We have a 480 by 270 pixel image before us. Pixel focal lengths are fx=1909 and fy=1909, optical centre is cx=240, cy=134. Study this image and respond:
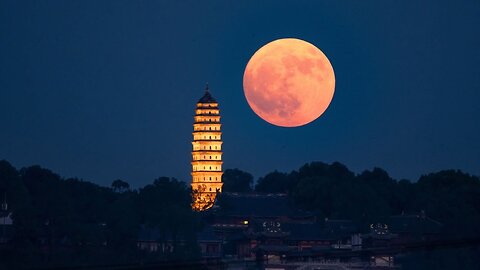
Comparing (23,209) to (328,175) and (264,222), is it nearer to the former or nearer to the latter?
(264,222)

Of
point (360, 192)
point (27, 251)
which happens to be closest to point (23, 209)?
point (27, 251)

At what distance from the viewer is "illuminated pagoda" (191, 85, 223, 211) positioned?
134 m

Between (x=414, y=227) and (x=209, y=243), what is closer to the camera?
(x=414, y=227)

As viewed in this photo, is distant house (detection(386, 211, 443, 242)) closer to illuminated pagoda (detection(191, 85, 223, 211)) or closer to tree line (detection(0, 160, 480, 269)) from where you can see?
tree line (detection(0, 160, 480, 269))

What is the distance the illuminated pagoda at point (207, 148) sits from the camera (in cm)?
13425

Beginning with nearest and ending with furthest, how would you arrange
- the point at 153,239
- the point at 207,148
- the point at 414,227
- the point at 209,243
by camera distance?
the point at 153,239 → the point at 414,227 → the point at 209,243 → the point at 207,148

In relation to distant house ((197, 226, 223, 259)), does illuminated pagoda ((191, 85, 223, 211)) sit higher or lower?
higher

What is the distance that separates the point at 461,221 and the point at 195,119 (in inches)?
2133

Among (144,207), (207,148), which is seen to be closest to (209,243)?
(144,207)

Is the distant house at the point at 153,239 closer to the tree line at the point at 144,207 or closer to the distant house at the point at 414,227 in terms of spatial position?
the tree line at the point at 144,207

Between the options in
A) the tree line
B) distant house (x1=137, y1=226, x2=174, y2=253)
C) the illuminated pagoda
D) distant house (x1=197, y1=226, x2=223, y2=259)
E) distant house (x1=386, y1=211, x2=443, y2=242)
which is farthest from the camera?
the illuminated pagoda

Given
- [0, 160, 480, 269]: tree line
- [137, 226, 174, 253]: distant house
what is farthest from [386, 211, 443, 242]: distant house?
[137, 226, 174, 253]: distant house

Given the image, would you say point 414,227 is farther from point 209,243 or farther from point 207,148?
point 207,148

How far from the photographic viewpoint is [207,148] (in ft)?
443
